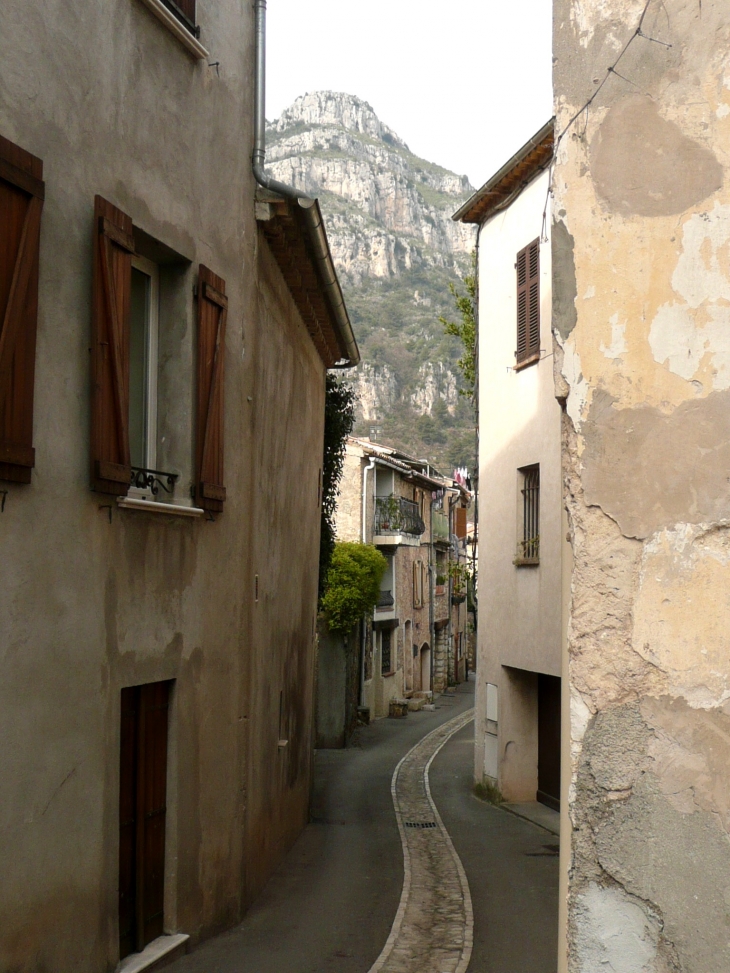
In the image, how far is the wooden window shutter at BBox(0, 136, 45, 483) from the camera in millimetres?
5383

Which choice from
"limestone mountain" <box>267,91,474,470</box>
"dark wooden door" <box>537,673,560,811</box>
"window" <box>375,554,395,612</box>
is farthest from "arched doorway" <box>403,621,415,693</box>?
"limestone mountain" <box>267,91,474,470</box>

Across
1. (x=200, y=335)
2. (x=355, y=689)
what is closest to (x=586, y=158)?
(x=200, y=335)

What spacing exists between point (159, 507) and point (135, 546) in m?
0.37

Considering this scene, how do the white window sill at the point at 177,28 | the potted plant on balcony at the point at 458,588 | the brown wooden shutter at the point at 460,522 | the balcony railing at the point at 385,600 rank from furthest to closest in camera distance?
1. the brown wooden shutter at the point at 460,522
2. the potted plant on balcony at the point at 458,588
3. the balcony railing at the point at 385,600
4. the white window sill at the point at 177,28

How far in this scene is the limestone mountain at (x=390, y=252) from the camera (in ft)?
320

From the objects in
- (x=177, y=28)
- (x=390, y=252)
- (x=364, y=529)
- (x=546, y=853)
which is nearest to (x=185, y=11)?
(x=177, y=28)

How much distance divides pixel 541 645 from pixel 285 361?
6.15 metres

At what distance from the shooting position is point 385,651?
3425 centimetres

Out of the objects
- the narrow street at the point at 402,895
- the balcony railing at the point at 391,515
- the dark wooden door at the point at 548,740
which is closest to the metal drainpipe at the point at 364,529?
the balcony railing at the point at 391,515

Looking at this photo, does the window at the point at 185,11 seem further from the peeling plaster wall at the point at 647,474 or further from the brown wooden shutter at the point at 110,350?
the peeling plaster wall at the point at 647,474

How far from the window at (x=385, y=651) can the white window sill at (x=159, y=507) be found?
2603 centimetres

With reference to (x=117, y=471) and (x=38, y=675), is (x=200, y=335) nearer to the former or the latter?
(x=117, y=471)

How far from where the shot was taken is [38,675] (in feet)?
18.8

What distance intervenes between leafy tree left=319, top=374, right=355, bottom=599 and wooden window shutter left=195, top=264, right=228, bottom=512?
861cm
